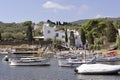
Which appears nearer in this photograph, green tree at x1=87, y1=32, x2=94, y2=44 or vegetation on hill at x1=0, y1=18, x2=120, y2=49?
vegetation on hill at x1=0, y1=18, x2=120, y2=49

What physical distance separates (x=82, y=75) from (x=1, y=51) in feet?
236

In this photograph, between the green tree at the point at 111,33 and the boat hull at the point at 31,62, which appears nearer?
the boat hull at the point at 31,62

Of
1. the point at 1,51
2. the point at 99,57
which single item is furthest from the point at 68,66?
the point at 1,51

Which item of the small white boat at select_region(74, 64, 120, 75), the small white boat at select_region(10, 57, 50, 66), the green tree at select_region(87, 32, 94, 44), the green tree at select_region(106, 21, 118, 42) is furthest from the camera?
the green tree at select_region(87, 32, 94, 44)

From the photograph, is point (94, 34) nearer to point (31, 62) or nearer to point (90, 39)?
point (90, 39)

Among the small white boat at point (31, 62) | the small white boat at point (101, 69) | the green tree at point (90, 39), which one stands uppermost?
the green tree at point (90, 39)

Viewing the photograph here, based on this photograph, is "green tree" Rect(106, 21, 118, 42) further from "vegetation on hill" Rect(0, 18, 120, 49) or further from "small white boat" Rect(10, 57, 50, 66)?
"small white boat" Rect(10, 57, 50, 66)

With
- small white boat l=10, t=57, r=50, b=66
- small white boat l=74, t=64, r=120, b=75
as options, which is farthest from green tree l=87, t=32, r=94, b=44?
small white boat l=74, t=64, r=120, b=75

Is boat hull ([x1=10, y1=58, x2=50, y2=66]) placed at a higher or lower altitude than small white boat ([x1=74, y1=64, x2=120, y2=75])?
lower

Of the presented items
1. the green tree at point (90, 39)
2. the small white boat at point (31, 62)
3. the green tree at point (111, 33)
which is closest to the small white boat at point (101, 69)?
the small white boat at point (31, 62)

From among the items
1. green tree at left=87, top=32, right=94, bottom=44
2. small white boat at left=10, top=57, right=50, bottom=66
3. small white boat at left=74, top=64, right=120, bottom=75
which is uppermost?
green tree at left=87, top=32, right=94, bottom=44

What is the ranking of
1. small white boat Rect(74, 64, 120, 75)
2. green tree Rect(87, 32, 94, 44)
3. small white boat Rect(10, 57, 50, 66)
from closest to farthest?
small white boat Rect(74, 64, 120, 75), small white boat Rect(10, 57, 50, 66), green tree Rect(87, 32, 94, 44)

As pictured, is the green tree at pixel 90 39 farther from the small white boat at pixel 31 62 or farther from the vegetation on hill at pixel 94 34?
the small white boat at pixel 31 62

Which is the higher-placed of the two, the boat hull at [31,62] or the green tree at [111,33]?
the green tree at [111,33]
